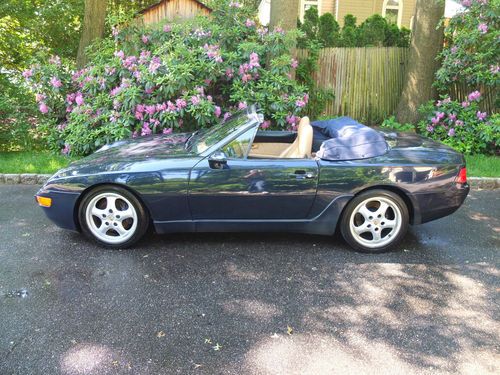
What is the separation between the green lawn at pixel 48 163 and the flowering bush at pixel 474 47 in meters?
1.49

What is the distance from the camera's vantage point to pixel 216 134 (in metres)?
4.50

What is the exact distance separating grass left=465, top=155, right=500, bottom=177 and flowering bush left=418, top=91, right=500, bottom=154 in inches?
12.3

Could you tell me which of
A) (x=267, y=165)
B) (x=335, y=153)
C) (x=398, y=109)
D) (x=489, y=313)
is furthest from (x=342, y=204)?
(x=398, y=109)

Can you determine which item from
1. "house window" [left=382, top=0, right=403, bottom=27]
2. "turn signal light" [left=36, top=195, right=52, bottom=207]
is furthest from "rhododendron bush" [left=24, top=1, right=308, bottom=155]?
"house window" [left=382, top=0, right=403, bottom=27]

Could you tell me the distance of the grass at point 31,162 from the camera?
22.0 ft

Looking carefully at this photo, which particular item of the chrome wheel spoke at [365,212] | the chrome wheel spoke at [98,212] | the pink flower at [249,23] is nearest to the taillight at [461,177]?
the chrome wheel spoke at [365,212]

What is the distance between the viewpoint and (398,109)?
876 cm

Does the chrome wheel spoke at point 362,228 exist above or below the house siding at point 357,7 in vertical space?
below

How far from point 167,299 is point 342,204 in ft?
5.73

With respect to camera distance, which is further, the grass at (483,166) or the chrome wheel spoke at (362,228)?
the grass at (483,166)

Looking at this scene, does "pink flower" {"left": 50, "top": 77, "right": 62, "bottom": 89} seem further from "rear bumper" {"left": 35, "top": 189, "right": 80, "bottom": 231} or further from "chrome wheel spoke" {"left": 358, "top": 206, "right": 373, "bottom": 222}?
"chrome wheel spoke" {"left": 358, "top": 206, "right": 373, "bottom": 222}

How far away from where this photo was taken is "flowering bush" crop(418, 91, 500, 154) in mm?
7777

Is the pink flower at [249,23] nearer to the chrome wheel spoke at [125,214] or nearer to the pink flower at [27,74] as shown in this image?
the pink flower at [27,74]

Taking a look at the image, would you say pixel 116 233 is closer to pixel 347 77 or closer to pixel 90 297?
pixel 90 297
